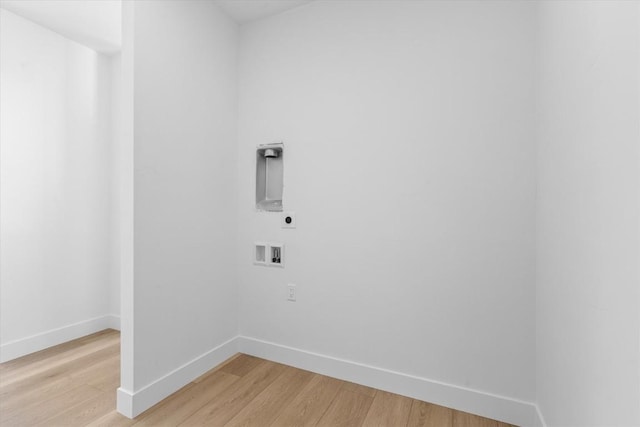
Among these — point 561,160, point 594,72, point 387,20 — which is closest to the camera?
point 594,72

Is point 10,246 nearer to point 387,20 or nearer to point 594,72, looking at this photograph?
point 387,20

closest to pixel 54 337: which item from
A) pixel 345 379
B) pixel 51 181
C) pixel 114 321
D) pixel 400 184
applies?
pixel 114 321

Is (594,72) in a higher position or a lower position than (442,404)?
higher

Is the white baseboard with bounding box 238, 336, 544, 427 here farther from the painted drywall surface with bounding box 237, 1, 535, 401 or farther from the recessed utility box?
the recessed utility box

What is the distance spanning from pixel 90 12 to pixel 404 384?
11.0ft

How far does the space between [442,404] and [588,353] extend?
101cm

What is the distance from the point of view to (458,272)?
5.56 ft

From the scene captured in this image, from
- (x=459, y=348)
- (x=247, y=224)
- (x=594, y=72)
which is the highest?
(x=594, y=72)

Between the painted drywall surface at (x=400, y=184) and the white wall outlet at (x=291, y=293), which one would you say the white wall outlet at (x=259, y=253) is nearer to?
the painted drywall surface at (x=400, y=184)

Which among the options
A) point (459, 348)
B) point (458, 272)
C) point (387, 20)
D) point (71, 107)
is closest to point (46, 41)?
point (71, 107)

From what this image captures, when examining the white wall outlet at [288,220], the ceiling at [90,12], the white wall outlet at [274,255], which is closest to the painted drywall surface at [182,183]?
the ceiling at [90,12]

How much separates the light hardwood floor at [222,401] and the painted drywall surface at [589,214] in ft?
2.45

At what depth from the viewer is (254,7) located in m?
2.17

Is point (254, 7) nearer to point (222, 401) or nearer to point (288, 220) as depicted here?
point (288, 220)
